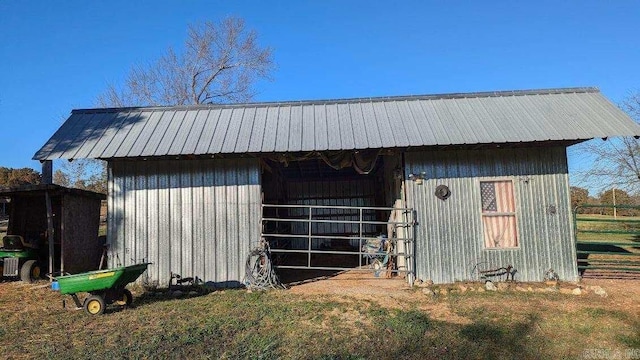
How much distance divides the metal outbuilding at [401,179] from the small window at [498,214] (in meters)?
0.02

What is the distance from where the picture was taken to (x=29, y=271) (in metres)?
9.28

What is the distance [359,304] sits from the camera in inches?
275

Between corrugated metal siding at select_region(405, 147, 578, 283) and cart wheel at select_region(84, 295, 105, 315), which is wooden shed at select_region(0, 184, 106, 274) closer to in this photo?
cart wheel at select_region(84, 295, 105, 315)

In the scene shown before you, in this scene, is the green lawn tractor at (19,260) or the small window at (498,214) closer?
the small window at (498,214)

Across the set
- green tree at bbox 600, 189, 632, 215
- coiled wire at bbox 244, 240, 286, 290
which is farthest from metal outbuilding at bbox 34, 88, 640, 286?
green tree at bbox 600, 189, 632, 215

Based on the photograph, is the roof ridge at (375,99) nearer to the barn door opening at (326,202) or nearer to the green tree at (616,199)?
the barn door opening at (326,202)

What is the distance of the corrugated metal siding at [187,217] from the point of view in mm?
8508

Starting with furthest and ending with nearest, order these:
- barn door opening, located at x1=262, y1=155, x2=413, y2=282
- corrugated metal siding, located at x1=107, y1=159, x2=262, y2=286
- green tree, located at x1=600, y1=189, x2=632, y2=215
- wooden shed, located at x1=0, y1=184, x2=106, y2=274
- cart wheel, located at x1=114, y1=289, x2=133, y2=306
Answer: green tree, located at x1=600, y1=189, x2=632, y2=215, barn door opening, located at x1=262, y1=155, x2=413, y2=282, wooden shed, located at x1=0, y1=184, x2=106, y2=274, corrugated metal siding, located at x1=107, y1=159, x2=262, y2=286, cart wheel, located at x1=114, y1=289, x2=133, y2=306

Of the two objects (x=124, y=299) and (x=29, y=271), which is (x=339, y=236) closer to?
(x=124, y=299)

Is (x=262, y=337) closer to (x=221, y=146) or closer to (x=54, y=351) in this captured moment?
(x=54, y=351)

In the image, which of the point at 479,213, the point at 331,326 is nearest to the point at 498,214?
the point at 479,213

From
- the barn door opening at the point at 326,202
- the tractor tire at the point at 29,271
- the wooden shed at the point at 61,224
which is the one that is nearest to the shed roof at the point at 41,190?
the wooden shed at the point at 61,224

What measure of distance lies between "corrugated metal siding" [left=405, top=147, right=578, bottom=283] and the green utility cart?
581cm

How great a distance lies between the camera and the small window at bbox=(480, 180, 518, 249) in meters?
8.45
